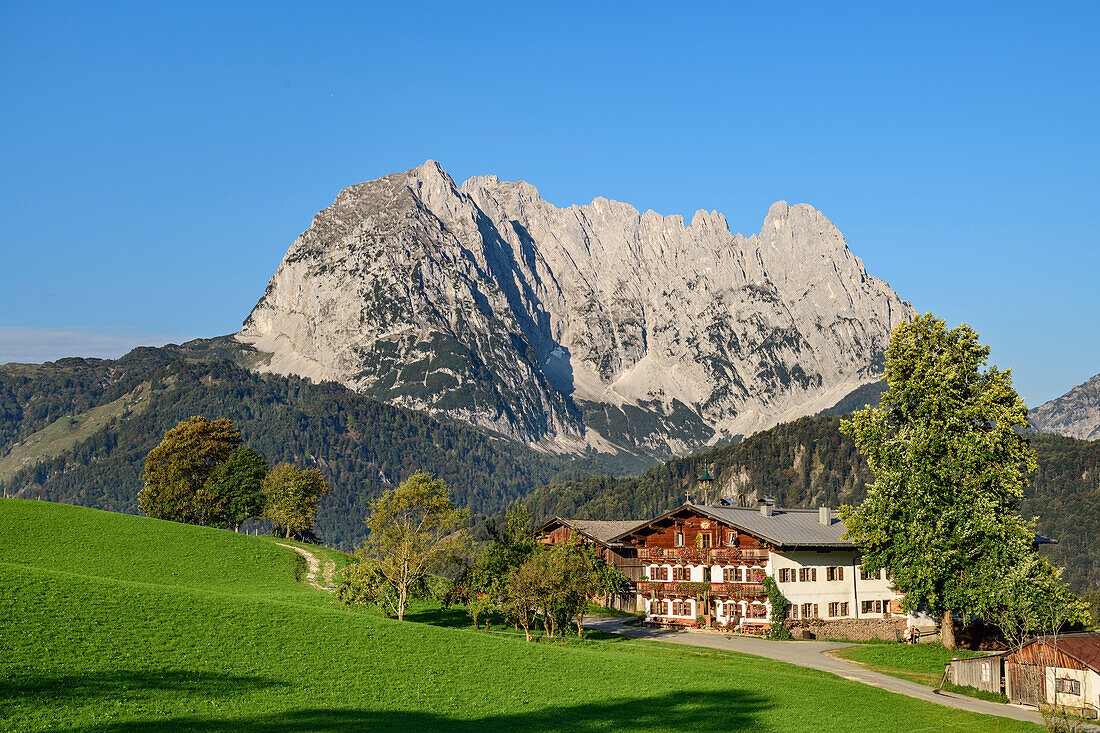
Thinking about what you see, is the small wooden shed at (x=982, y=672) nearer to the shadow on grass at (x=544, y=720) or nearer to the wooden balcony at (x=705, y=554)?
the shadow on grass at (x=544, y=720)

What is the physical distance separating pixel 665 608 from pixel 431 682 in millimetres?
46730

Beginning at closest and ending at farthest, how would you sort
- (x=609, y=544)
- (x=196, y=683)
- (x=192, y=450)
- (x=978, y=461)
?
(x=196, y=683)
(x=978, y=461)
(x=609, y=544)
(x=192, y=450)

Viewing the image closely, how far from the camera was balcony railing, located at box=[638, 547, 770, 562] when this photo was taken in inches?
3241

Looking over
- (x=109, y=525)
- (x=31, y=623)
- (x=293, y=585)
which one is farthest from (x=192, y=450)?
(x=31, y=623)

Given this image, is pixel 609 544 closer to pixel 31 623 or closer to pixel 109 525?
pixel 109 525

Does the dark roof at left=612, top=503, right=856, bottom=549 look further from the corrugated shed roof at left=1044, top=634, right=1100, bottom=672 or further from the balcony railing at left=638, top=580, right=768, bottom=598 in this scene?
the corrugated shed roof at left=1044, top=634, right=1100, bottom=672

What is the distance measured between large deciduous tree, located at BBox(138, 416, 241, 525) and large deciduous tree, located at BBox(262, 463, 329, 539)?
867 centimetres

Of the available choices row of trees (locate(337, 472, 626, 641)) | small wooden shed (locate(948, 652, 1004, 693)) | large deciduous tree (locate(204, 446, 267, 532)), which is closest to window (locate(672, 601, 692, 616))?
row of trees (locate(337, 472, 626, 641))

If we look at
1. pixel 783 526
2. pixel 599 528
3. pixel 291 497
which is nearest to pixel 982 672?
pixel 783 526

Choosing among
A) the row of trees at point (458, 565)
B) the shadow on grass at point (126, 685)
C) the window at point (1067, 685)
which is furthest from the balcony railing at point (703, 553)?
the shadow on grass at point (126, 685)

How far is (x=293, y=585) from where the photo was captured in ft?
266

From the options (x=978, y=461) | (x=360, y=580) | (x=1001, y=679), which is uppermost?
(x=978, y=461)

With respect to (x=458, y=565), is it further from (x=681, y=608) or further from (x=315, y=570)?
(x=681, y=608)

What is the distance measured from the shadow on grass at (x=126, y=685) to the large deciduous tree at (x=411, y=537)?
27.3 metres
